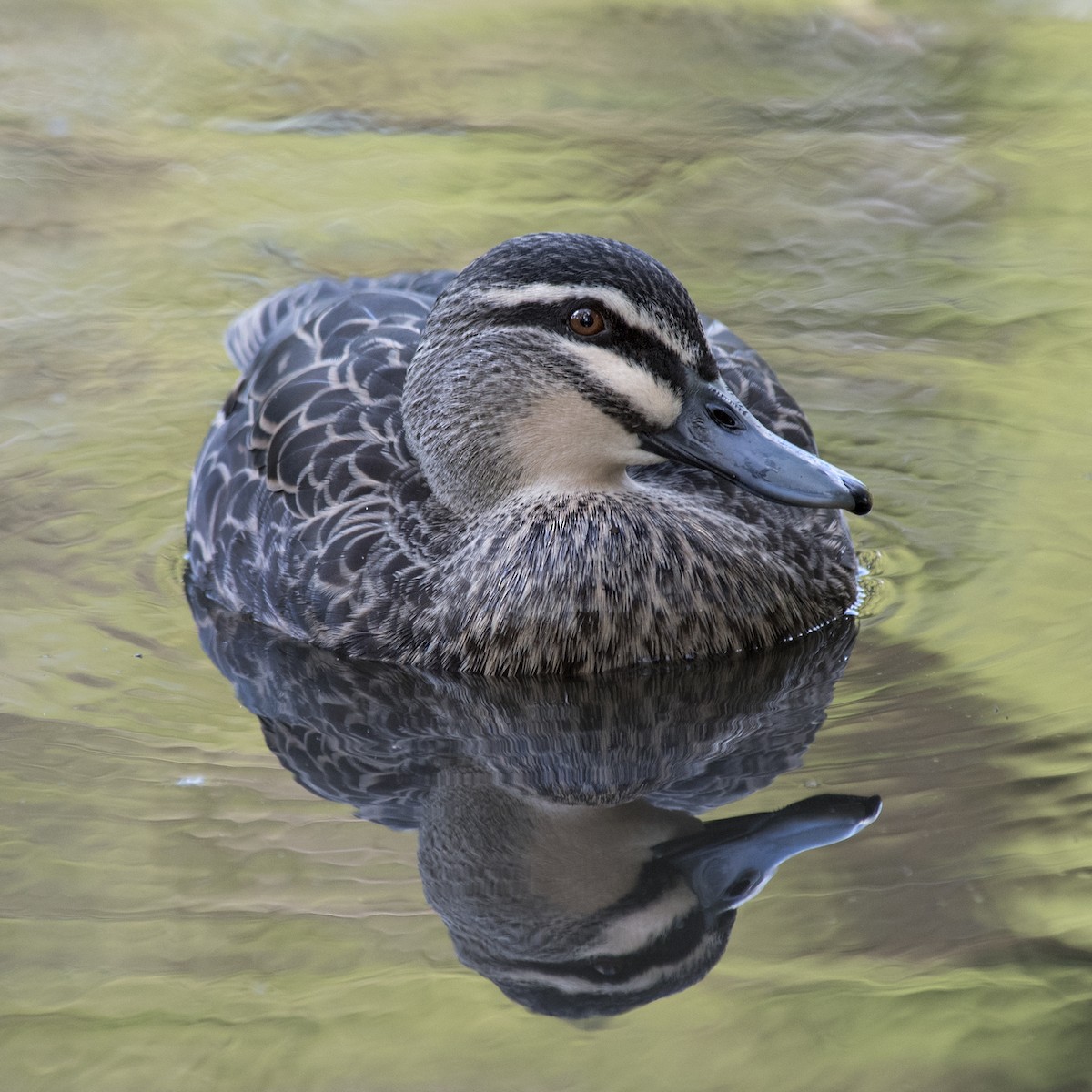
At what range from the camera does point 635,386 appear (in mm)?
5875

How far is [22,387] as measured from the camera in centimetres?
873

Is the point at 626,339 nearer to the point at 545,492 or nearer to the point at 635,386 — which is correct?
the point at 635,386

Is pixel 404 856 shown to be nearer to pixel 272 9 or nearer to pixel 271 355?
pixel 271 355

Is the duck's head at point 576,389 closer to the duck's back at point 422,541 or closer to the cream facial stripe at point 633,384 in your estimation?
the cream facial stripe at point 633,384

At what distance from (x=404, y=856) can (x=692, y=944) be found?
0.94 m

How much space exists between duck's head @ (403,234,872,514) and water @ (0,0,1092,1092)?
0.90 meters

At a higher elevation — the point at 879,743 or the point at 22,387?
the point at 879,743

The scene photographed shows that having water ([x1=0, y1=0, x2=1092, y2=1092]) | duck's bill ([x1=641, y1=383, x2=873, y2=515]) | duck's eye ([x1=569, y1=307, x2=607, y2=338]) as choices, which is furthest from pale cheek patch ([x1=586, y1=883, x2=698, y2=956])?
duck's eye ([x1=569, y1=307, x2=607, y2=338])

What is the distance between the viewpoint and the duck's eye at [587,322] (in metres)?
5.91

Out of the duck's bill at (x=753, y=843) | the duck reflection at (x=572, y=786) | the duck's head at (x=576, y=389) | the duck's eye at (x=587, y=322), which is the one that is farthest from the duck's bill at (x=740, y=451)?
the duck's bill at (x=753, y=843)

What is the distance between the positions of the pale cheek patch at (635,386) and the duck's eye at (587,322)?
47 millimetres

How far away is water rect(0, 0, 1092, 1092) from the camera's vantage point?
4.56 metres

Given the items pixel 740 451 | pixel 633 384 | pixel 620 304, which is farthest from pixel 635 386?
pixel 740 451

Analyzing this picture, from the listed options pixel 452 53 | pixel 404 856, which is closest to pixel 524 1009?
pixel 404 856
